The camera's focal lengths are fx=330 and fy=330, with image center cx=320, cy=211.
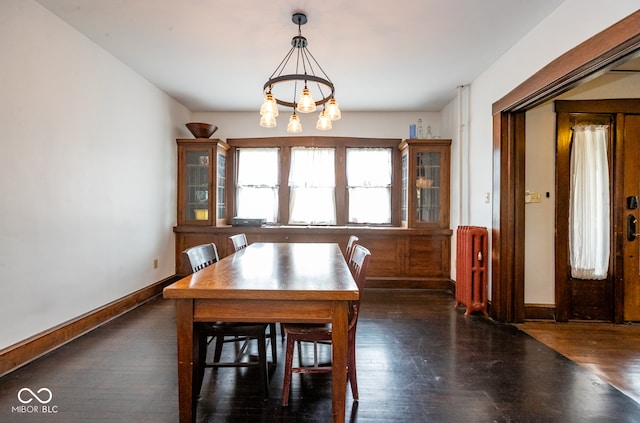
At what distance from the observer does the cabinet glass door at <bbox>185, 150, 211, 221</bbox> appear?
4879 mm

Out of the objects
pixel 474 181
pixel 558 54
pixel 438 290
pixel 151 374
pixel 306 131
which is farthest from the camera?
pixel 306 131

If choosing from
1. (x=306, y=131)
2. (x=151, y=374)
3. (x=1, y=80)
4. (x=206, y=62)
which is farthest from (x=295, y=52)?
(x=151, y=374)

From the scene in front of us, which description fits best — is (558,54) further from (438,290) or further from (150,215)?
(150,215)

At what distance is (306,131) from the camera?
17.0 ft

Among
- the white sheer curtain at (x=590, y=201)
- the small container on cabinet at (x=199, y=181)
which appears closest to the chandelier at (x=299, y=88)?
the small container on cabinet at (x=199, y=181)

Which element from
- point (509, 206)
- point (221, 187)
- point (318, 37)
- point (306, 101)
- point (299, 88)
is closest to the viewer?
point (306, 101)

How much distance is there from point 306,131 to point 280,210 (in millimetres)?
1313

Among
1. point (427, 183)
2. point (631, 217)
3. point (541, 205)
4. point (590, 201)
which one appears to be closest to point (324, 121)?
point (541, 205)

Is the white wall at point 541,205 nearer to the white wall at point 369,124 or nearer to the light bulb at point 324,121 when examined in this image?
the white wall at point 369,124

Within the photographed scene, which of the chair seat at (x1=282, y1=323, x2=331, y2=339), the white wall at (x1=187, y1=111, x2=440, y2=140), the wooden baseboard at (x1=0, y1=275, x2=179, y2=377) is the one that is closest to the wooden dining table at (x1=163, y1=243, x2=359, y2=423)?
the chair seat at (x1=282, y1=323, x2=331, y2=339)

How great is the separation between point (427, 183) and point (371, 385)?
3.35m

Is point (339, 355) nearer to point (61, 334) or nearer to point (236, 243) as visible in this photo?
point (236, 243)

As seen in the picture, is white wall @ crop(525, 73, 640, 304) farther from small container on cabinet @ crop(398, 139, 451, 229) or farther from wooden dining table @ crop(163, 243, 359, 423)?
wooden dining table @ crop(163, 243, 359, 423)

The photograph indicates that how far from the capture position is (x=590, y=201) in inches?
130
